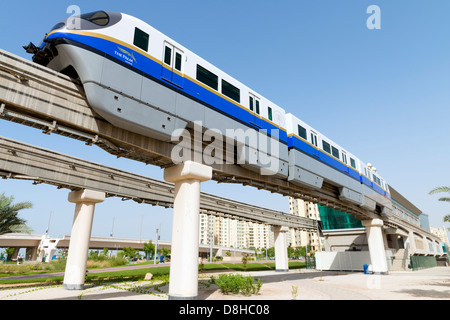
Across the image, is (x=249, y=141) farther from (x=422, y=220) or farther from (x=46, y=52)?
(x=422, y=220)

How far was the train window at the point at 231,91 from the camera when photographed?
13867mm

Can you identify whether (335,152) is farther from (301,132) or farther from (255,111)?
(255,111)

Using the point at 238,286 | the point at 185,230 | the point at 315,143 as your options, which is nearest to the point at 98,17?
the point at 185,230

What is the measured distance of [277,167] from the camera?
16.0 metres

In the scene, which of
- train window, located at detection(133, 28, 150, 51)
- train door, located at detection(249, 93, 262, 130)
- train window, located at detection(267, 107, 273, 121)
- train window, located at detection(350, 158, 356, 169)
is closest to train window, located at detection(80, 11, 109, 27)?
train window, located at detection(133, 28, 150, 51)

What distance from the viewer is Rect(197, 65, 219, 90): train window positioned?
42.0 feet

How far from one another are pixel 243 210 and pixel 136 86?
83.7 ft

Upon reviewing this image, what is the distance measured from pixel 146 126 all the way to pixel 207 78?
4285 mm

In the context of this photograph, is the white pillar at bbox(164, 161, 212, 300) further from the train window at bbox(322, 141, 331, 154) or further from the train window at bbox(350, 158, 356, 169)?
the train window at bbox(350, 158, 356, 169)

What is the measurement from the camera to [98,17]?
32.5 feet

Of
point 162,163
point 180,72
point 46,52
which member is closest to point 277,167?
point 162,163

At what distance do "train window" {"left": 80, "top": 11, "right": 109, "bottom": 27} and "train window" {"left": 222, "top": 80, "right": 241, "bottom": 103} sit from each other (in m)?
5.91

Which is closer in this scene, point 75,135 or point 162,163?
point 75,135
